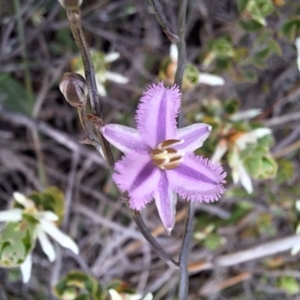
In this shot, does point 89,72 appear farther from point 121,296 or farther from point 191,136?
point 121,296

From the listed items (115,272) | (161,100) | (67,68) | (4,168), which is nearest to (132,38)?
(67,68)

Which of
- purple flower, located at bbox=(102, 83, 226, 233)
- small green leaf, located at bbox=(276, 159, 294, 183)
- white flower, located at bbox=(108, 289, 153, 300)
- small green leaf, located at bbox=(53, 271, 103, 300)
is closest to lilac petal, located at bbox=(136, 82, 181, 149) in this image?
purple flower, located at bbox=(102, 83, 226, 233)

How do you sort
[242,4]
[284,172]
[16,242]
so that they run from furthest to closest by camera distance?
1. [284,172]
2. [242,4]
3. [16,242]

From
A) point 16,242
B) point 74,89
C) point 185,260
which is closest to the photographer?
point 74,89

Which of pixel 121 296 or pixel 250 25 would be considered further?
pixel 250 25

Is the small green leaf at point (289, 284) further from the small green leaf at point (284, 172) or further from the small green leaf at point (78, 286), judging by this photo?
the small green leaf at point (78, 286)

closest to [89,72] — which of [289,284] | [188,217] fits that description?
[188,217]
